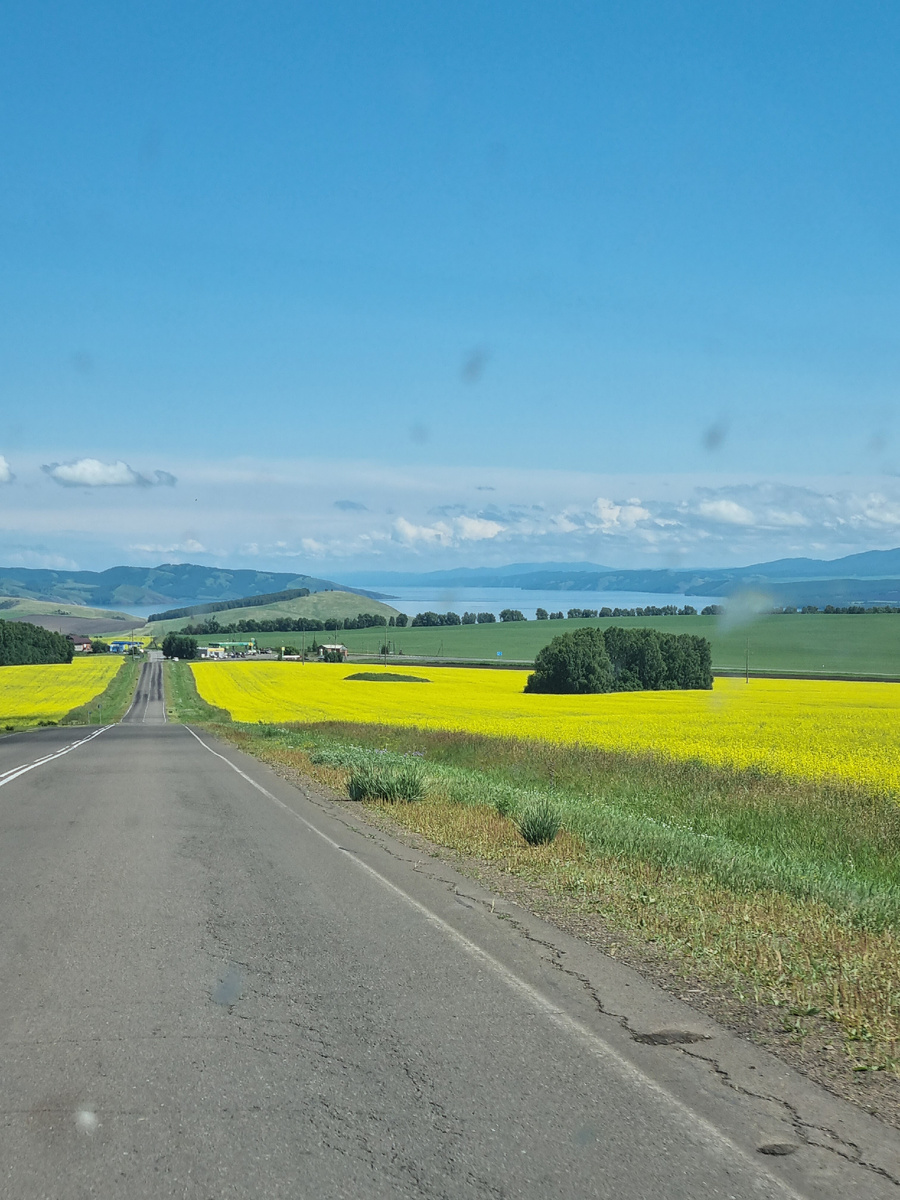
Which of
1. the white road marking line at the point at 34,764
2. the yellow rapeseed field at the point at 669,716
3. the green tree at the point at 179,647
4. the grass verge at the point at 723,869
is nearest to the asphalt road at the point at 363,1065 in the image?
the grass verge at the point at 723,869

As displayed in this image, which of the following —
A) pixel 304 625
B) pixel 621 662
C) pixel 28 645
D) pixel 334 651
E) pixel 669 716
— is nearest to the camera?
pixel 669 716

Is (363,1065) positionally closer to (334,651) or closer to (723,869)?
(723,869)

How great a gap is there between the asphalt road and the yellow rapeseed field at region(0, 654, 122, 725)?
54.6 m

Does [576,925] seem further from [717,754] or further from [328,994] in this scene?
[717,754]

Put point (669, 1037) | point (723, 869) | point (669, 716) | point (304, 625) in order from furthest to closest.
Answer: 1. point (304, 625)
2. point (669, 716)
3. point (723, 869)
4. point (669, 1037)

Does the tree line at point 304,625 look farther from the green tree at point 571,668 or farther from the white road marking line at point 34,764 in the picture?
the white road marking line at point 34,764

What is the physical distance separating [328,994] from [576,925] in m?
2.77

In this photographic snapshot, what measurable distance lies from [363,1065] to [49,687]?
9372 cm

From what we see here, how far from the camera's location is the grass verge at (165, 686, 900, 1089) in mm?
6785

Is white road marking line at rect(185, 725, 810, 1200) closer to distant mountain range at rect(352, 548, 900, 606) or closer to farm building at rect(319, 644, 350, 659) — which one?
distant mountain range at rect(352, 548, 900, 606)

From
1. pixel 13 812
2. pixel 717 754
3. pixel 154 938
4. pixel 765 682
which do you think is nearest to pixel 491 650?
pixel 765 682

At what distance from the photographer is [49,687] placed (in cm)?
9256

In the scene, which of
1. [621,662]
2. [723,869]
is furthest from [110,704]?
[723,869]

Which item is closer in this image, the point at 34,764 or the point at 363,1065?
the point at 363,1065
